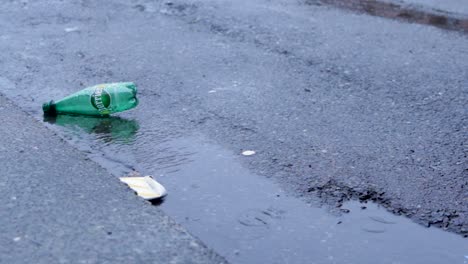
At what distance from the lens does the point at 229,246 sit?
10.4ft

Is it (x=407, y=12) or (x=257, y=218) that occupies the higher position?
(x=407, y=12)

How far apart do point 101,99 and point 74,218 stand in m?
1.58

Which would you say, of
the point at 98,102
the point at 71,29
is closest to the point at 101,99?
the point at 98,102

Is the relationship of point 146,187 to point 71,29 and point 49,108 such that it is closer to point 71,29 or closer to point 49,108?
point 49,108

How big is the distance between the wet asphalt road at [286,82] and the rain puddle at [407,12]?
0.21 meters

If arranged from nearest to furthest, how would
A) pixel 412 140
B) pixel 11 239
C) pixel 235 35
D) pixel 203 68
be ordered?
1. pixel 11 239
2. pixel 412 140
3. pixel 203 68
4. pixel 235 35

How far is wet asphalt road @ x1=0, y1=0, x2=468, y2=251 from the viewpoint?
3801mm

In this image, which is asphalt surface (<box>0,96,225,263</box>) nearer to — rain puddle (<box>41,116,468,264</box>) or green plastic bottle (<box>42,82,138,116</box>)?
rain puddle (<box>41,116,468,264</box>)

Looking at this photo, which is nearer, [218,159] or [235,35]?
[218,159]

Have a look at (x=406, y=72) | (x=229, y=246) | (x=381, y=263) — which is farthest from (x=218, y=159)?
(x=406, y=72)

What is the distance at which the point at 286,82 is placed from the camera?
5.18 m

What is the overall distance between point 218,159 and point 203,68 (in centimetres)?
161

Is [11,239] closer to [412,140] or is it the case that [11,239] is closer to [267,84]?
[412,140]

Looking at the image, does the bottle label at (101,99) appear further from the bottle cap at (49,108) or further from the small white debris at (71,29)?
the small white debris at (71,29)
